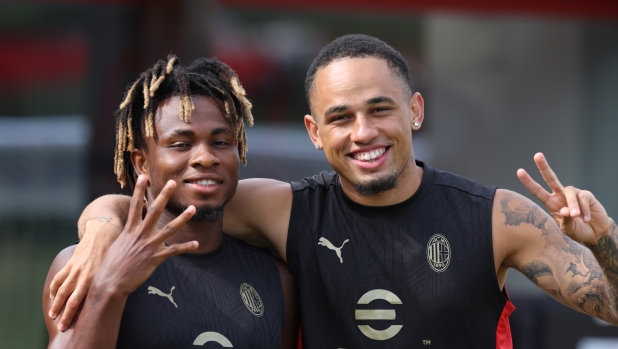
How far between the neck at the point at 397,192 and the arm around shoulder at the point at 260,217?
1.00 feet

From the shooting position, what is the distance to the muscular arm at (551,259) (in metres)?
3.14

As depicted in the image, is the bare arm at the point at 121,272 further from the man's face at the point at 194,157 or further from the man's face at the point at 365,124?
the man's face at the point at 365,124

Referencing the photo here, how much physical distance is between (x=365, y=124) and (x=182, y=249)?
1.02 meters

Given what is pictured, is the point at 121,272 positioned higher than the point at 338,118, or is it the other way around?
the point at 338,118

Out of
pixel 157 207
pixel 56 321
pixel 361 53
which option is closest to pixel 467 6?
pixel 361 53

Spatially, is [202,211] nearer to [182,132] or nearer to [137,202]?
[182,132]

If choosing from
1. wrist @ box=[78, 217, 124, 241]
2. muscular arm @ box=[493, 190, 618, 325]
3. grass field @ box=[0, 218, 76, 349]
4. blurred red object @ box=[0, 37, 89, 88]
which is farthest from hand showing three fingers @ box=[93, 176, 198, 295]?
blurred red object @ box=[0, 37, 89, 88]

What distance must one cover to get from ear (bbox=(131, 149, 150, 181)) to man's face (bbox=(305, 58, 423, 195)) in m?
0.75

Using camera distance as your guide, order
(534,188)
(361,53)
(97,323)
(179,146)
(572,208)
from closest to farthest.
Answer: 1. (97,323)
2. (572,208)
3. (534,188)
4. (179,146)
5. (361,53)

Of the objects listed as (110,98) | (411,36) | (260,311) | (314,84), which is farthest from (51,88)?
(260,311)

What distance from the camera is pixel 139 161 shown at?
333cm

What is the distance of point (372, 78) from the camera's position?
3414mm

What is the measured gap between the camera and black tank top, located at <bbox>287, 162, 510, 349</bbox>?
10.8 feet

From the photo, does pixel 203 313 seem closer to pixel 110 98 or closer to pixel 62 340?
pixel 62 340
